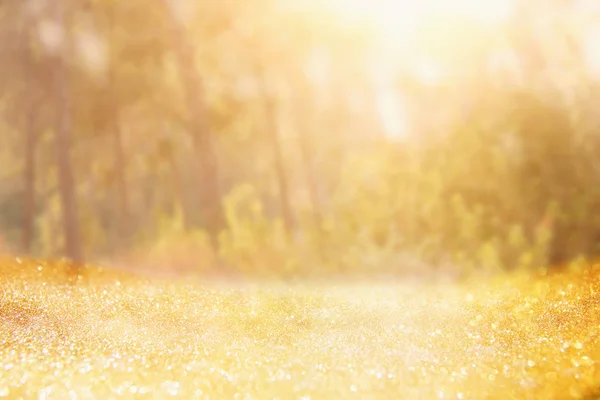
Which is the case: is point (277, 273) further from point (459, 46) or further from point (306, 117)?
point (306, 117)

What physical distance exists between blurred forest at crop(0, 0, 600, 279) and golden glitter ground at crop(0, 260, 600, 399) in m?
5.47

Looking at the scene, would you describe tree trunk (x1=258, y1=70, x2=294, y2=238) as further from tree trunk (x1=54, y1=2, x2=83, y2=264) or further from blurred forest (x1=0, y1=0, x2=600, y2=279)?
tree trunk (x1=54, y1=2, x2=83, y2=264)

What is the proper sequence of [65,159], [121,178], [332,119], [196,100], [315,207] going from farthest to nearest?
[332,119] < [315,207] < [121,178] < [196,100] < [65,159]

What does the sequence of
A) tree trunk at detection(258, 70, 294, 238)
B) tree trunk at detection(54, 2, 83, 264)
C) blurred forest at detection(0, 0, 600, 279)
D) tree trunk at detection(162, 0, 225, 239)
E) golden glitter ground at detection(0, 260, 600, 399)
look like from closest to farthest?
golden glitter ground at detection(0, 260, 600, 399) → blurred forest at detection(0, 0, 600, 279) → tree trunk at detection(54, 2, 83, 264) → tree trunk at detection(162, 0, 225, 239) → tree trunk at detection(258, 70, 294, 238)

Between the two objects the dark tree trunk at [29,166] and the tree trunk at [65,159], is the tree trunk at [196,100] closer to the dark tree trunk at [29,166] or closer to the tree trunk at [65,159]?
the tree trunk at [65,159]

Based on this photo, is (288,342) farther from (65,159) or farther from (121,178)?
(121,178)

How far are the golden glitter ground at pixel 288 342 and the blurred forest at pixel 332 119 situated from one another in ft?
18.0

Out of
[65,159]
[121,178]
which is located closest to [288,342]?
[65,159]

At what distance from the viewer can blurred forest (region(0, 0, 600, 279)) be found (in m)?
20.0

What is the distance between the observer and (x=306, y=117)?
3709 centimetres

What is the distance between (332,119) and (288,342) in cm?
3484

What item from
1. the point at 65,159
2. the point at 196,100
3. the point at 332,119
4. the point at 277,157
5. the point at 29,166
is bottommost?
the point at 65,159

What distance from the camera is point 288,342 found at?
11.1 meters

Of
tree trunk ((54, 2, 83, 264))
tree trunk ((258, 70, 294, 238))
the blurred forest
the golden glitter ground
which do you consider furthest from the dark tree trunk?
the golden glitter ground
